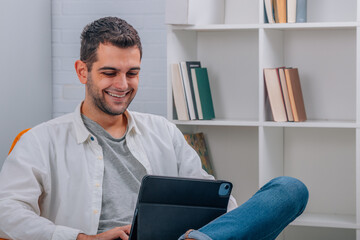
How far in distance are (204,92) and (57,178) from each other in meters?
1.18

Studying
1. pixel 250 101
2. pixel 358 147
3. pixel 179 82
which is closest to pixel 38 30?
pixel 179 82

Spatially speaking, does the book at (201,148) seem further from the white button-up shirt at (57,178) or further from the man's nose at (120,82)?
the man's nose at (120,82)

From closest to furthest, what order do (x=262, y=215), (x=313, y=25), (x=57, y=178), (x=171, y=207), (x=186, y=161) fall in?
(x=262, y=215) → (x=171, y=207) → (x=57, y=178) → (x=186, y=161) → (x=313, y=25)

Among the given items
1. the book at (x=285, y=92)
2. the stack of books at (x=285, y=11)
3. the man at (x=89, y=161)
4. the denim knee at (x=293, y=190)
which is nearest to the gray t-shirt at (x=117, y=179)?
the man at (x=89, y=161)

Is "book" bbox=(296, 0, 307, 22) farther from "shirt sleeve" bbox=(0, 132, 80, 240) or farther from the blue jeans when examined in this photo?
the blue jeans

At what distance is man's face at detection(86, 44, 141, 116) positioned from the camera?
189cm

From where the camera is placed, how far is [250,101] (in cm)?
305

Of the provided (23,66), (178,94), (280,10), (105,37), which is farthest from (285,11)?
(23,66)

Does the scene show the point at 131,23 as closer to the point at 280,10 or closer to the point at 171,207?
the point at 280,10

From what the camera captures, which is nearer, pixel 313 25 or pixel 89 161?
pixel 89 161

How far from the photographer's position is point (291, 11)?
2.71 m

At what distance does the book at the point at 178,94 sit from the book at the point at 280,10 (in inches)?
20.8

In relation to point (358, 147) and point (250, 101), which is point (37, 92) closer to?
point (250, 101)

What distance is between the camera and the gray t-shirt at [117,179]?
1890 millimetres
